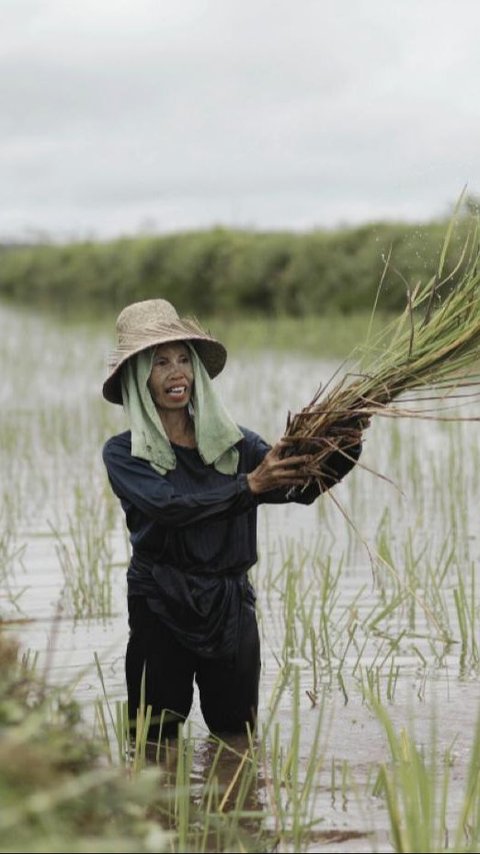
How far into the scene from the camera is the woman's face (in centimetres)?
402

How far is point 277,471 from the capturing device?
376cm

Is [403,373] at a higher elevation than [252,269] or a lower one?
lower

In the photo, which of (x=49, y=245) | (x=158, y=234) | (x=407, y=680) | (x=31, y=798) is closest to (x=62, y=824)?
(x=31, y=798)

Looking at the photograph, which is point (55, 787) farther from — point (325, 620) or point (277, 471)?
point (325, 620)

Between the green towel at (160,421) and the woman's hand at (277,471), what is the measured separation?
0.80 feet

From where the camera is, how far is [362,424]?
384cm

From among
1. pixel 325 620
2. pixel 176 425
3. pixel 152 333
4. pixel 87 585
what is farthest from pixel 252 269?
pixel 152 333

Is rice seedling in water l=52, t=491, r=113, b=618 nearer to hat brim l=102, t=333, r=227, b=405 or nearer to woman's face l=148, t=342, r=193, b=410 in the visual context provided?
hat brim l=102, t=333, r=227, b=405

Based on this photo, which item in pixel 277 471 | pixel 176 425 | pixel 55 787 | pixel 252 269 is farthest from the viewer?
pixel 252 269

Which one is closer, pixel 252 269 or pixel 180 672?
pixel 180 672

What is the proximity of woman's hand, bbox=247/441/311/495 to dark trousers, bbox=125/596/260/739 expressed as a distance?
49 cm

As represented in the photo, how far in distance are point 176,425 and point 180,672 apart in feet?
2.19

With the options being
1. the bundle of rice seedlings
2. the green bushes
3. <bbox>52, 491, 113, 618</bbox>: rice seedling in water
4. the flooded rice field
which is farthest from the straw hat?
the green bushes

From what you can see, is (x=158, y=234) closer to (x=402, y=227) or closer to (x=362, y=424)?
(x=402, y=227)
